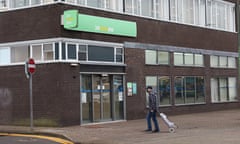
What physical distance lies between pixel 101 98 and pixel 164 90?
223 inches

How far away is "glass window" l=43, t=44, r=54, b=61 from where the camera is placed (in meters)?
20.2

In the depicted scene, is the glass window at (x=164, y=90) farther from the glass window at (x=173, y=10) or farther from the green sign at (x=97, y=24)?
the glass window at (x=173, y=10)

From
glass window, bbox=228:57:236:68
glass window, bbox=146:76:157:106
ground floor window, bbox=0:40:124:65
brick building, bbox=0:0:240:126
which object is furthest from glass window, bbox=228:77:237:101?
ground floor window, bbox=0:40:124:65

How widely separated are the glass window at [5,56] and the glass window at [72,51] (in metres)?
3.39

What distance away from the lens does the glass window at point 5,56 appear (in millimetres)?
21594

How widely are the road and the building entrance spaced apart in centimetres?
394

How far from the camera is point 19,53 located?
70.1 ft

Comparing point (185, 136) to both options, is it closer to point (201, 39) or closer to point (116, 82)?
point (116, 82)

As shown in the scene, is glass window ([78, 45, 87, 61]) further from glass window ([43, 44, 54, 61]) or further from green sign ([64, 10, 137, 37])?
glass window ([43, 44, 54, 61])

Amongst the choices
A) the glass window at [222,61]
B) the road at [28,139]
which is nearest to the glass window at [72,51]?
the road at [28,139]

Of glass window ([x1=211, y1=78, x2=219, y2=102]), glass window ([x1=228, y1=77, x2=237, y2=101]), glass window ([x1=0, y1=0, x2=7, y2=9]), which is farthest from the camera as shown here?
glass window ([x1=228, y1=77, x2=237, y2=101])

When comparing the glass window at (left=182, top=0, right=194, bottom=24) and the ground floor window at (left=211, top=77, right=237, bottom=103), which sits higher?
the glass window at (left=182, top=0, right=194, bottom=24)

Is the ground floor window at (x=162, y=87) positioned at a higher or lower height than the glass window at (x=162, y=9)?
lower

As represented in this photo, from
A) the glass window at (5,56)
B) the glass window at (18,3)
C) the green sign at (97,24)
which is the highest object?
the glass window at (18,3)
